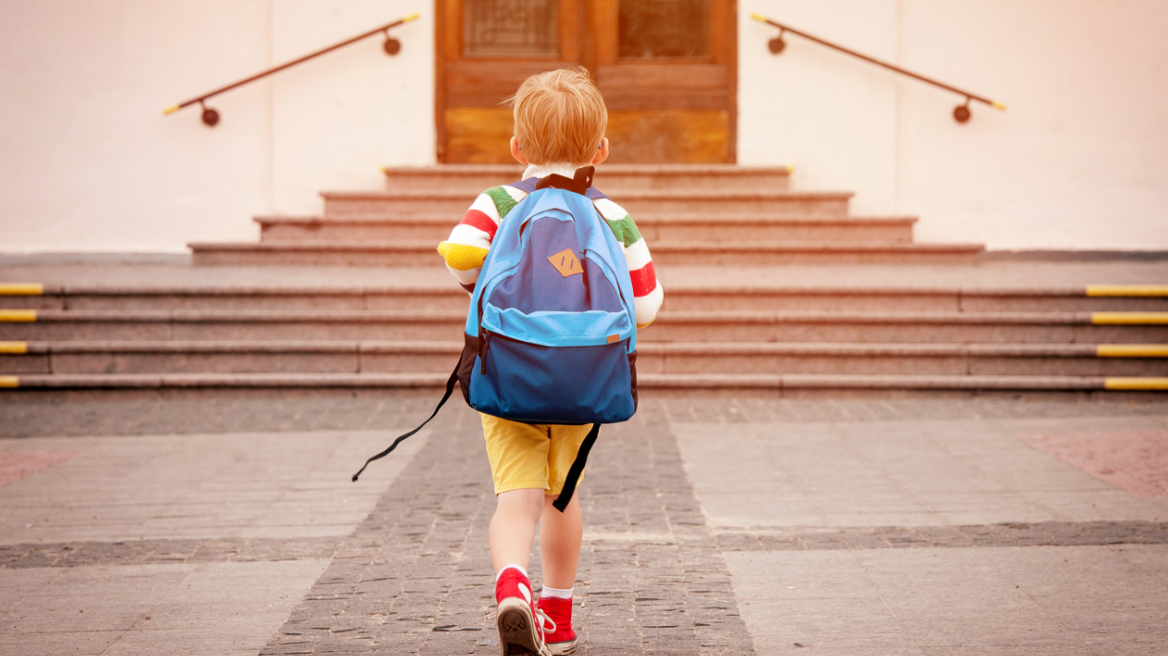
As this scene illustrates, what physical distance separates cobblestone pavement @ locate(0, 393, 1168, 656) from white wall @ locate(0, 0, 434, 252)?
4.20m

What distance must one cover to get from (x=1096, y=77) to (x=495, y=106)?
578 centimetres

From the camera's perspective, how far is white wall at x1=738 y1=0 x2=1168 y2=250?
9281 millimetres

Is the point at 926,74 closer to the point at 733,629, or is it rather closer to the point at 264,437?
the point at 264,437

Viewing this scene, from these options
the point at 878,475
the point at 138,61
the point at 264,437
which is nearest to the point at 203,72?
the point at 138,61

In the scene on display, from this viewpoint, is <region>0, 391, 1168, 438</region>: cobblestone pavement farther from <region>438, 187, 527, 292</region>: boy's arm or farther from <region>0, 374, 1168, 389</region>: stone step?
<region>438, 187, 527, 292</region>: boy's arm

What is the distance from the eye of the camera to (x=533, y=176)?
2660 mm

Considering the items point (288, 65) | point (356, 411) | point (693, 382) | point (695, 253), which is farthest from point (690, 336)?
point (288, 65)

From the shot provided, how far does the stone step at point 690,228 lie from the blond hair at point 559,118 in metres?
5.82

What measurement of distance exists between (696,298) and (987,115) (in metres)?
4.13

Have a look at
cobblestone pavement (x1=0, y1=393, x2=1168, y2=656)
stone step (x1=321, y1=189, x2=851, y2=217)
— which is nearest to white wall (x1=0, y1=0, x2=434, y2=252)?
stone step (x1=321, y1=189, x2=851, y2=217)

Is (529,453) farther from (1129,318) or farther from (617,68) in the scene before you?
(617,68)

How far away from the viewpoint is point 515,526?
98.8 inches

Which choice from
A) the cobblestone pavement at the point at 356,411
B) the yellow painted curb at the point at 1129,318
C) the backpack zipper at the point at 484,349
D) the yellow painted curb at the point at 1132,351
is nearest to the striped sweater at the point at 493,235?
the backpack zipper at the point at 484,349

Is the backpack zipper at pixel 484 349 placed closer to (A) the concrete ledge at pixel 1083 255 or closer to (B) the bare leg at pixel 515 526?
(B) the bare leg at pixel 515 526
